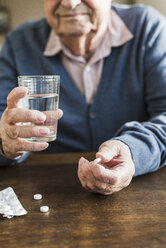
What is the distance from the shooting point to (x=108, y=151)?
0.75m

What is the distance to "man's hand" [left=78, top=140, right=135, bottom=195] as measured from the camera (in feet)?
2.31

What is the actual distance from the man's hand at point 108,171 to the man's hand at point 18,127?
0.14 m

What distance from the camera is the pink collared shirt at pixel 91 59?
4.37ft

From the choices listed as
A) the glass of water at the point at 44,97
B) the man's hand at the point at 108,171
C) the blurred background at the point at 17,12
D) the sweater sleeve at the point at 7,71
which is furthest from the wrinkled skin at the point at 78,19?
the blurred background at the point at 17,12

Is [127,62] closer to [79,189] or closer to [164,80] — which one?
[164,80]

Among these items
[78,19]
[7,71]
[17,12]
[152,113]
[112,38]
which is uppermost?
[78,19]

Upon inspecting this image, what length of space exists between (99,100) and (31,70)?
1.11ft

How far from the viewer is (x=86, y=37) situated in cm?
126

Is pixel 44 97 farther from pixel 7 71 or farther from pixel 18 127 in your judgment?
pixel 7 71

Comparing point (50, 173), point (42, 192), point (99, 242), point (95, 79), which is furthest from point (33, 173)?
point (95, 79)

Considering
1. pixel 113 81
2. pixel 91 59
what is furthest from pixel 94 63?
pixel 113 81

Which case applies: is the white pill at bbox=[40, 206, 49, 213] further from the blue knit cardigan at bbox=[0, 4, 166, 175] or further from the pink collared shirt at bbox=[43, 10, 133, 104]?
the pink collared shirt at bbox=[43, 10, 133, 104]

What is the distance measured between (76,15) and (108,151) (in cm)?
59

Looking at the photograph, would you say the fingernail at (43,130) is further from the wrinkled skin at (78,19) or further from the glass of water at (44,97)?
the wrinkled skin at (78,19)
